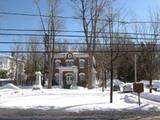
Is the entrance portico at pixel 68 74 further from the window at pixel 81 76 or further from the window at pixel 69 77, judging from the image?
the window at pixel 81 76

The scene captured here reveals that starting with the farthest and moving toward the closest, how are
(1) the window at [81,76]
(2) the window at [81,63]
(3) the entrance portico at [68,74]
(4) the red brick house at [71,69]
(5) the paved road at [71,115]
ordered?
1. (2) the window at [81,63]
2. (1) the window at [81,76]
3. (4) the red brick house at [71,69]
4. (3) the entrance portico at [68,74]
5. (5) the paved road at [71,115]

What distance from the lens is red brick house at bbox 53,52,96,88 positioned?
237 ft

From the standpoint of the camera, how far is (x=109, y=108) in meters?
24.9

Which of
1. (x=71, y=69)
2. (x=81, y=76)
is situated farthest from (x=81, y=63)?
(x=71, y=69)

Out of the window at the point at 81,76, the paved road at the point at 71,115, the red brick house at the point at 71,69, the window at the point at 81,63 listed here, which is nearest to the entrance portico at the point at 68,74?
the red brick house at the point at 71,69

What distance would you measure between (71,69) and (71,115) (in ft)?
164

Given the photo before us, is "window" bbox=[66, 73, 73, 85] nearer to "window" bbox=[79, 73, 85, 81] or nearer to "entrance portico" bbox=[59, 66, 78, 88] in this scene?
"entrance portico" bbox=[59, 66, 78, 88]

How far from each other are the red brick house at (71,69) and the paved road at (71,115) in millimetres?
47412

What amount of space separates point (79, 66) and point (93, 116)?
2067 inches

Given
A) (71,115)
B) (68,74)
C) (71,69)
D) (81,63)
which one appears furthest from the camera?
(81,63)

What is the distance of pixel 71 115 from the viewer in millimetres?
22406

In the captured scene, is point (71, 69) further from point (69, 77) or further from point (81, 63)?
point (81, 63)

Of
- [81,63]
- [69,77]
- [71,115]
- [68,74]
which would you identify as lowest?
[71,115]

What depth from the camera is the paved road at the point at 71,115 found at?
20984 millimetres
